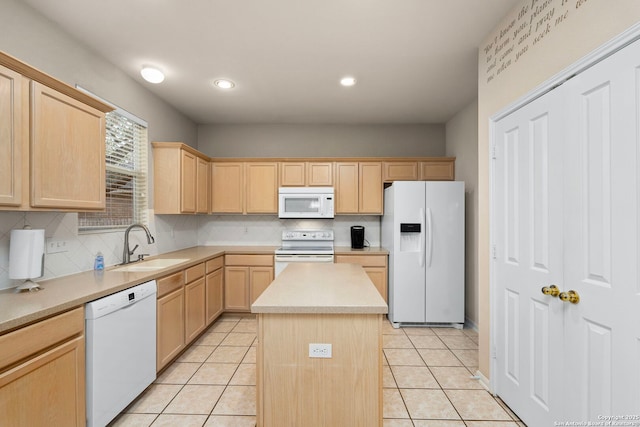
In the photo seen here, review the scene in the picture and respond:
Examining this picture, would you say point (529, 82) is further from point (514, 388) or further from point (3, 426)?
point (3, 426)

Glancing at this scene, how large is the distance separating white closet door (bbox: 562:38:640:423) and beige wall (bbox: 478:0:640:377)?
0.16m

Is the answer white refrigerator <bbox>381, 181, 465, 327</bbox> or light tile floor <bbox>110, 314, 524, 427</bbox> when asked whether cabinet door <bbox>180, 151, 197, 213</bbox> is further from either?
white refrigerator <bbox>381, 181, 465, 327</bbox>

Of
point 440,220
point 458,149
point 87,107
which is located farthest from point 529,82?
point 87,107

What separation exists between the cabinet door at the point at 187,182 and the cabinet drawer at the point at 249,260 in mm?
805

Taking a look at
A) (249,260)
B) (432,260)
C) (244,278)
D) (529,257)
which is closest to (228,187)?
(249,260)

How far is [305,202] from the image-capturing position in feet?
13.5

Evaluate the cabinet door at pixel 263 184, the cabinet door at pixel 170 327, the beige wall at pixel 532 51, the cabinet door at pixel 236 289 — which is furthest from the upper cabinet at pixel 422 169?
the cabinet door at pixel 170 327

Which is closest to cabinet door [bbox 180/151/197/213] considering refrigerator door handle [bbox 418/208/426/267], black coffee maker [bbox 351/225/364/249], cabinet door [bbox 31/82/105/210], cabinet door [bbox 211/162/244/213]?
cabinet door [bbox 211/162/244/213]

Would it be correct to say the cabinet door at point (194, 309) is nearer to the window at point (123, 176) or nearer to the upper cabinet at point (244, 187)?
the window at point (123, 176)

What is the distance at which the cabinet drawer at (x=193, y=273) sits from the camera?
2886 millimetres

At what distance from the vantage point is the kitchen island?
1.49 m

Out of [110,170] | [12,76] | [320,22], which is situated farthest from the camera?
[110,170]

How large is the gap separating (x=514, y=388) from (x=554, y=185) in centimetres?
137

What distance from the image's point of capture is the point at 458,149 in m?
3.98
